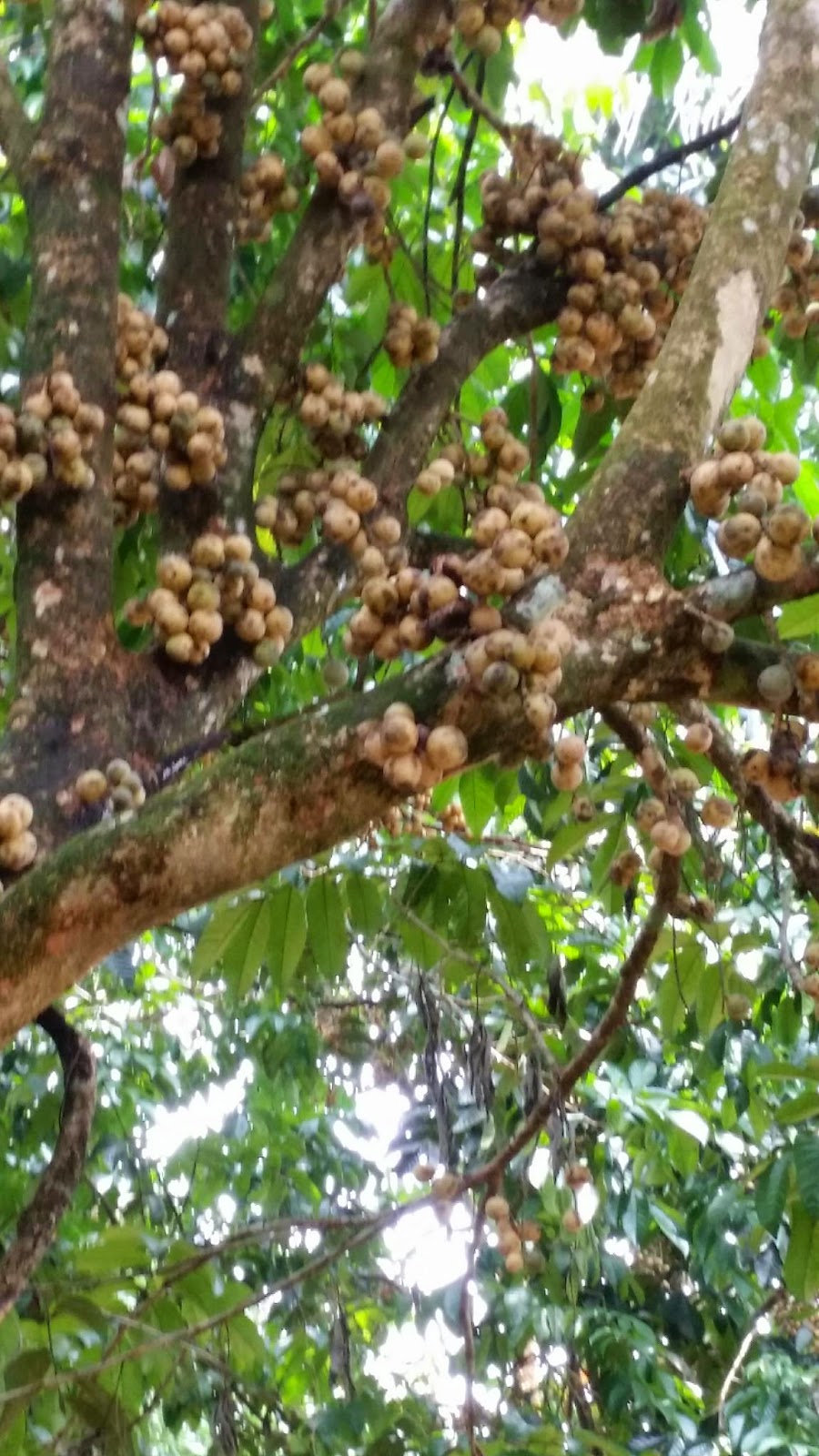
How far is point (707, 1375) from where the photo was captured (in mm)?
3988

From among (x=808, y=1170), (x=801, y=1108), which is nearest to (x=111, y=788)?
(x=801, y=1108)

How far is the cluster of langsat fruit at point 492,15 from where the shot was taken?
1.71 m

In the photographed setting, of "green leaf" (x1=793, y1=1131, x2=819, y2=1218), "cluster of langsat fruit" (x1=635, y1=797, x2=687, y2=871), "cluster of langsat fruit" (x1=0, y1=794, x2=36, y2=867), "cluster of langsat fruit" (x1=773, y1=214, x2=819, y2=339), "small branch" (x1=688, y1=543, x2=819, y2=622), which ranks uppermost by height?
"cluster of langsat fruit" (x1=773, y1=214, x2=819, y2=339)

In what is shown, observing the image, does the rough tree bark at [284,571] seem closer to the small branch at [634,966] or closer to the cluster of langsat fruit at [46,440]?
the cluster of langsat fruit at [46,440]

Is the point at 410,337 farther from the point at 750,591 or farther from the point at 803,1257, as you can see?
the point at 803,1257

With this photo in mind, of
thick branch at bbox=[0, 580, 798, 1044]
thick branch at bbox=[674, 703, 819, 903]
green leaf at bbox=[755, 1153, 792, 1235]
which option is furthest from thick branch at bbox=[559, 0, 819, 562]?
green leaf at bbox=[755, 1153, 792, 1235]

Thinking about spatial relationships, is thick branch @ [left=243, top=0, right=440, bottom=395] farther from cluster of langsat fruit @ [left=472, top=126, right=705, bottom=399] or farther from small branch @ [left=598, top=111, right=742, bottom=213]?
small branch @ [left=598, top=111, right=742, bottom=213]

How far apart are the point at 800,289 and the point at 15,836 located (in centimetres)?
154

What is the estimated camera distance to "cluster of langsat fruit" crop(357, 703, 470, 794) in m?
0.87

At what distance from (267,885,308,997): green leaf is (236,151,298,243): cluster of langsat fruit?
986 mm

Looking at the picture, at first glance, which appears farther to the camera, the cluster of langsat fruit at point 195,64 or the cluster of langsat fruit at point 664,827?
the cluster of langsat fruit at point 195,64

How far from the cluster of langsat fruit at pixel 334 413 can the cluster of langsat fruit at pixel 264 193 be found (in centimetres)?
27

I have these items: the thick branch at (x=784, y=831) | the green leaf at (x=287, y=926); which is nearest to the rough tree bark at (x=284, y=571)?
the thick branch at (x=784, y=831)

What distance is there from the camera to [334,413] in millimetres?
1566
